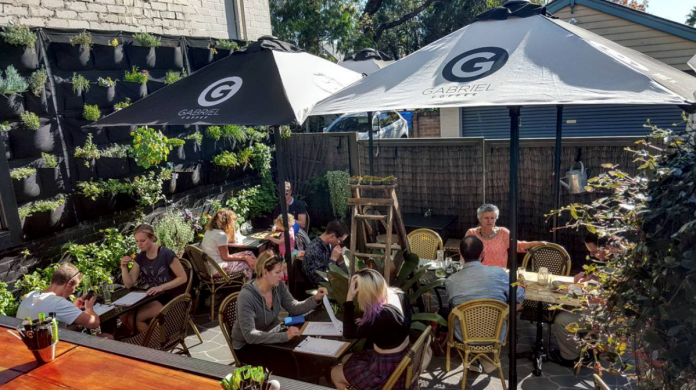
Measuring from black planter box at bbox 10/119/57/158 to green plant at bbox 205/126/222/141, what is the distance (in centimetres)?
274

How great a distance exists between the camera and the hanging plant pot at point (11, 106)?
555 centimetres

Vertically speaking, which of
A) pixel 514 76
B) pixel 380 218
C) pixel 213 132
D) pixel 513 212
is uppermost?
pixel 514 76

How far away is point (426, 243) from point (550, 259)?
5.14 ft

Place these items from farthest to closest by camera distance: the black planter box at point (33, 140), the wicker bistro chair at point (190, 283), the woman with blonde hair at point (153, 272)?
1. the black planter box at point (33, 140)
2. the wicker bistro chair at point (190, 283)
3. the woman with blonde hair at point (153, 272)

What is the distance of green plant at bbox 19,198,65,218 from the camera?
579 cm

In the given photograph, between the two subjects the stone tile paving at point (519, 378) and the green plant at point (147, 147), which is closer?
the stone tile paving at point (519, 378)

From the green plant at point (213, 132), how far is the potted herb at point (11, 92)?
3164 millimetres

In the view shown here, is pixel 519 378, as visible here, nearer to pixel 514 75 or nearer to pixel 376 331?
pixel 376 331

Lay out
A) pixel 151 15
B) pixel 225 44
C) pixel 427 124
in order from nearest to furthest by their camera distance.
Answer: pixel 151 15 < pixel 225 44 < pixel 427 124

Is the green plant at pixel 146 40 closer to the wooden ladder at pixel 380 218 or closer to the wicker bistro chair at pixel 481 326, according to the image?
the wooden ladder at pixel 380 218

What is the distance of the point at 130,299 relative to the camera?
5.00 meters

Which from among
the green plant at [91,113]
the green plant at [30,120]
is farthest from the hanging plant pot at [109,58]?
the green plant at [30,120]

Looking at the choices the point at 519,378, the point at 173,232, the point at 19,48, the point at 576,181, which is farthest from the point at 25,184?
the point at 576,181

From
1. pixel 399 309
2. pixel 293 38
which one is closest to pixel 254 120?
pixel 399 309
